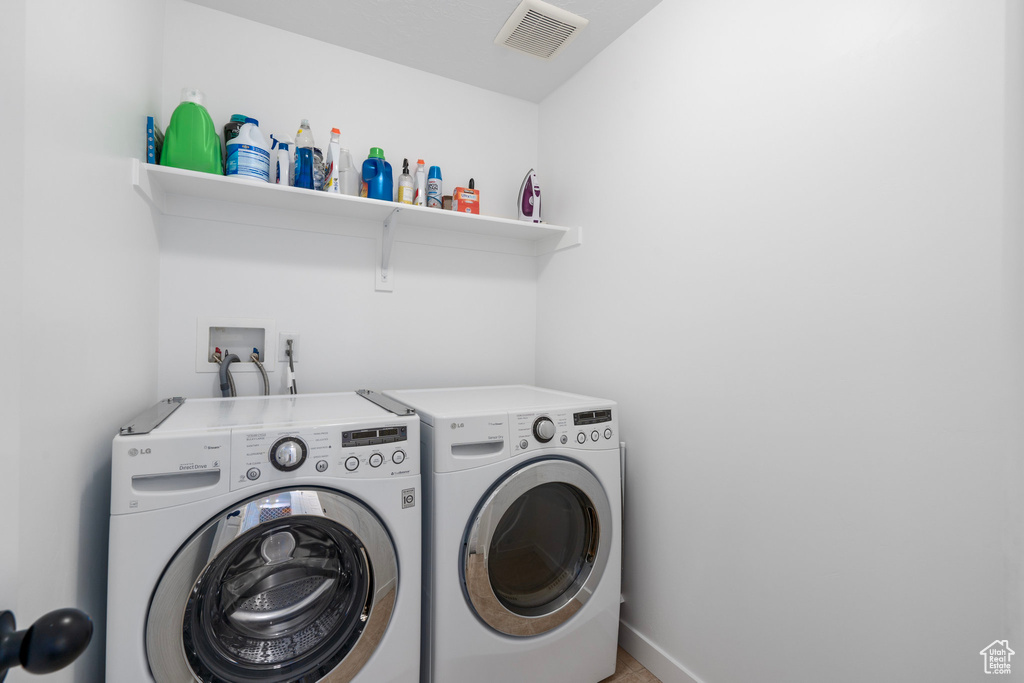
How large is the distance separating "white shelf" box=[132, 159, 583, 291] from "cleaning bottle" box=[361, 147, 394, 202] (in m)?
0.07

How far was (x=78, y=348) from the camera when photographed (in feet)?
3.27

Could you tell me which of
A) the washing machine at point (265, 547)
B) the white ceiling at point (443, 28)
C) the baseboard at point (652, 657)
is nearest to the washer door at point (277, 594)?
the washing machine at point (265, 547)

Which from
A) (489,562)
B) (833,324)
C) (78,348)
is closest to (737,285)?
(833,324)

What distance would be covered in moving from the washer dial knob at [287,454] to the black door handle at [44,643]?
2.30ft

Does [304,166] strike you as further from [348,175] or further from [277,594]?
[277,594]

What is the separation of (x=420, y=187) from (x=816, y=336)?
5.28 feet

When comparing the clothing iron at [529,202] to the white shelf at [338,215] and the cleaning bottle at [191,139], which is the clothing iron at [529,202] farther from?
the cleaning bottle at [191,139]

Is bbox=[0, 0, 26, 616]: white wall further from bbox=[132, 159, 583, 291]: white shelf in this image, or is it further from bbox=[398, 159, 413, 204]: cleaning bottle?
bbox=[398, 159, 413, 204]: cleaning bottle

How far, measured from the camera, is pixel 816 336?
3.97 ft

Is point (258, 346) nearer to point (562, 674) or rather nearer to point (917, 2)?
point (562, 674)

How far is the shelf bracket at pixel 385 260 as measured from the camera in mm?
2008

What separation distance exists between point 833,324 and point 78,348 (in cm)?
175

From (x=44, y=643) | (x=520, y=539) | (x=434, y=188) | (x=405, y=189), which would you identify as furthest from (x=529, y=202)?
(x=44, y=643)

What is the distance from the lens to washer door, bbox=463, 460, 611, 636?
1382 mm
